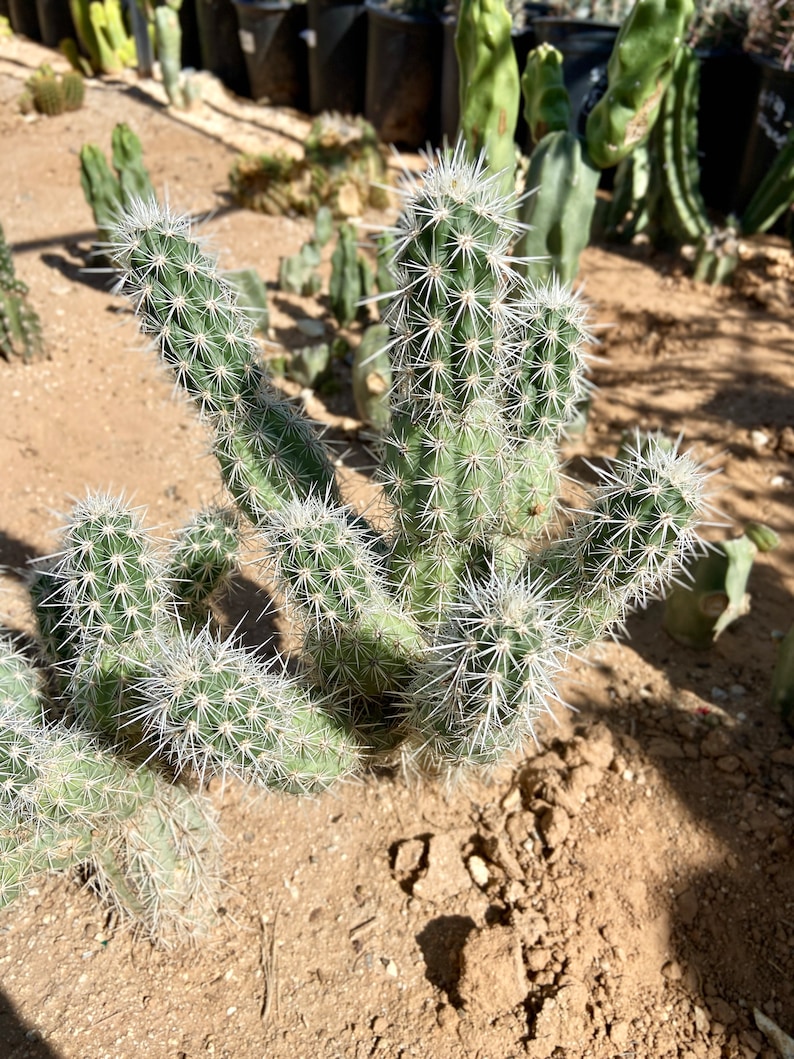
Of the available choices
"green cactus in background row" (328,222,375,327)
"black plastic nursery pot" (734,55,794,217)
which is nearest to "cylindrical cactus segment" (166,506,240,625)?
"green cactus in background row" (328,222,375,327)

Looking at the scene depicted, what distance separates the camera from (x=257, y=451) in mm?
1872

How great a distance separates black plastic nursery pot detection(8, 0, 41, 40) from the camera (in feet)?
31.8

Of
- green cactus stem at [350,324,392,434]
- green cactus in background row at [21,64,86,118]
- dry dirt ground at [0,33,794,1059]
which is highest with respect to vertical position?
green cactus in background row at [21,64,86,118]

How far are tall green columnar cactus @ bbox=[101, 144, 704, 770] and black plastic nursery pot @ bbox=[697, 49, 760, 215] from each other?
416cm

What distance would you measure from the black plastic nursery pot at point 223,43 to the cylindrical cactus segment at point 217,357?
7.45 m

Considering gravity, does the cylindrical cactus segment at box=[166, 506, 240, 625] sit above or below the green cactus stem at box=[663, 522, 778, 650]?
above

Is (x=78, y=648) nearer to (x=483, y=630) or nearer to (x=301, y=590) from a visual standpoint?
(x=301, y=590)

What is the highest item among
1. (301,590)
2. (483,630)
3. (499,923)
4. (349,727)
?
(483,630)

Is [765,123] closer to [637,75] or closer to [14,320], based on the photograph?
[637,75]

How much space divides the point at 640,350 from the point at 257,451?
298cm

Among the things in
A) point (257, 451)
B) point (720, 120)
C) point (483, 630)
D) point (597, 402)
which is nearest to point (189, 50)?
point (720, 120)

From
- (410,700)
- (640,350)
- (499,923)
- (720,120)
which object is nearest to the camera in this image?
(410,700)

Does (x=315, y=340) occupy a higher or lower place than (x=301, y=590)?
lower

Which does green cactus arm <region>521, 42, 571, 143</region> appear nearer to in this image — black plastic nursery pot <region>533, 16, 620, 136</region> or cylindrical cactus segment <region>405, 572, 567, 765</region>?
black plastic nursery pot <region>533, 16, 620, 136</region>
